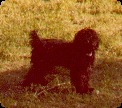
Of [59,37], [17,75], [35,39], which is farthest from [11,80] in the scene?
[59,37]

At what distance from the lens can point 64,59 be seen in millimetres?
5910

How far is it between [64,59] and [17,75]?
1187mm

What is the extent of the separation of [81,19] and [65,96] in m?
3.73

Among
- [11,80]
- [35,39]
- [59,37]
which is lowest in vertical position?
[11,80]

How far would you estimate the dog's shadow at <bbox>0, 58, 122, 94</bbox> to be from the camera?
19.9 ft

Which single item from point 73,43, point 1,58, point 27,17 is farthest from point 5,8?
point 73,43

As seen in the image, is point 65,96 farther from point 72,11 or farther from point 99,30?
point 72,11

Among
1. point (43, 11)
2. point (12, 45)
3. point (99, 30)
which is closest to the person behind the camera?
point (12, 45)

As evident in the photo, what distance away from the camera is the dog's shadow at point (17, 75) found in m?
6.08

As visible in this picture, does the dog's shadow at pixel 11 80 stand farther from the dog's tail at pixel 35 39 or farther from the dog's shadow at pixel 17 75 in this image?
the dog's tail at pixel 35 39

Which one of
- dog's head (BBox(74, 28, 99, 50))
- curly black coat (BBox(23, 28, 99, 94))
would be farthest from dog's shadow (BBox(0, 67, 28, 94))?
dog's head (BBox(74, 28, 99, 50))

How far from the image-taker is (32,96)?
5707 millimetres

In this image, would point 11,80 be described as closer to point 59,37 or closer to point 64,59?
point 64,59

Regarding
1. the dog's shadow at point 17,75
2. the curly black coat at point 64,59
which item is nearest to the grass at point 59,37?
the dog's shadow at point 17,75
